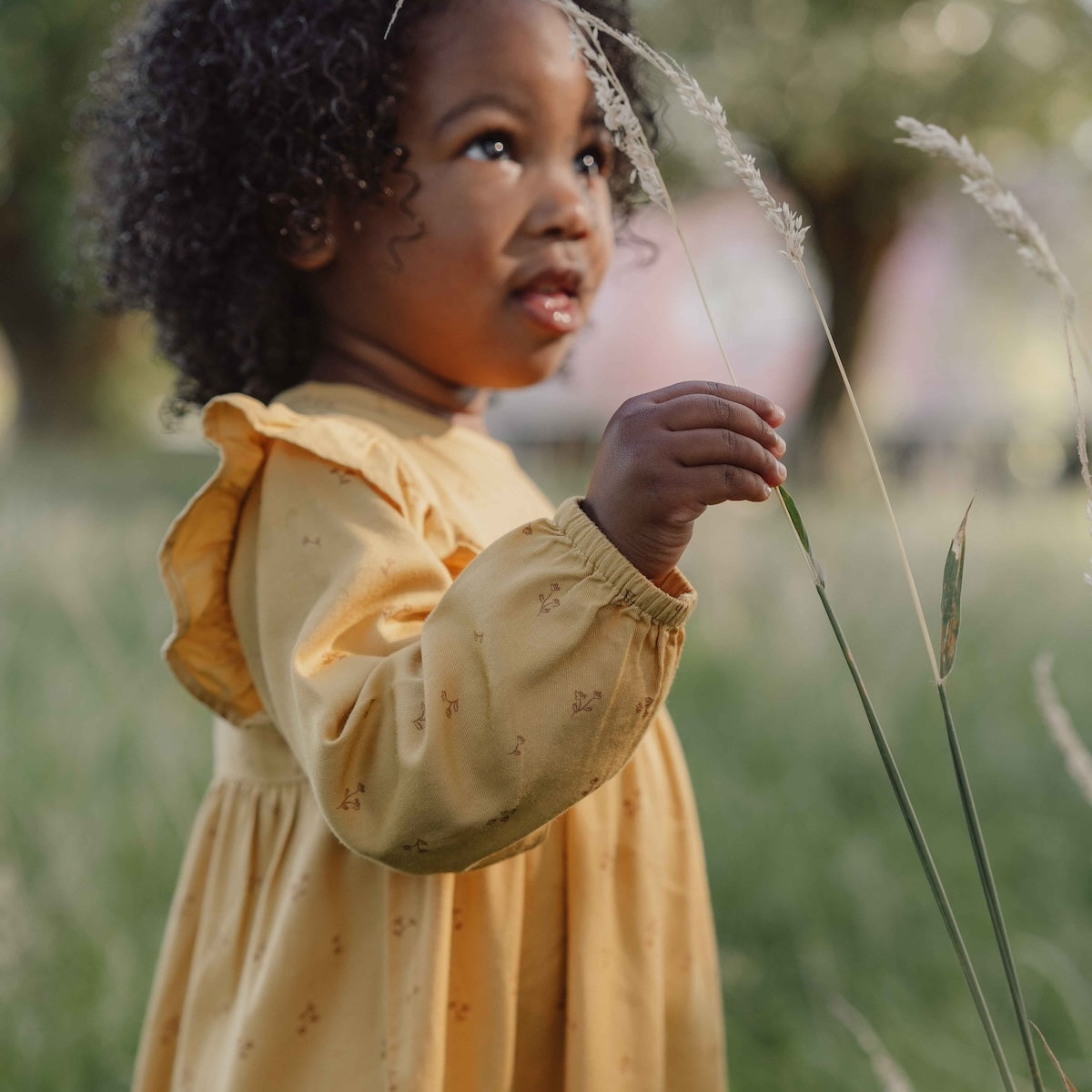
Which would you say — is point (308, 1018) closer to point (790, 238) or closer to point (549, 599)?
point (549, 599)

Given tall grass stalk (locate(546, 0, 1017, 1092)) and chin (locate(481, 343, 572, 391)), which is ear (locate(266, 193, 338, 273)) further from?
tall grass stalk (locate(546, 0, 1017, 1092))

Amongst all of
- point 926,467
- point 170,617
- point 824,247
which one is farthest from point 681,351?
point 170,617

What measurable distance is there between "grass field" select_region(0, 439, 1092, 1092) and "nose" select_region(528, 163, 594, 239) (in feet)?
3.43

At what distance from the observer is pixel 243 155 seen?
1.32 m

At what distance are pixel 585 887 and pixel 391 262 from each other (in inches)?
25.8

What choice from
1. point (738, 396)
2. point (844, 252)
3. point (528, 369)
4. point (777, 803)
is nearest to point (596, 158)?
point (528, 369)

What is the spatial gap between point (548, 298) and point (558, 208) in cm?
9

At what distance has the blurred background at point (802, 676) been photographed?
1927 mm

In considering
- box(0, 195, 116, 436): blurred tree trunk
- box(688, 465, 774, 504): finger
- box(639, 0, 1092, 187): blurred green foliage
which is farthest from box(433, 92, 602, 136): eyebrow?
box(0, 195, 116, 436): blurred tree trunk

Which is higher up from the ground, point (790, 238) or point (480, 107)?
point (480, 107)

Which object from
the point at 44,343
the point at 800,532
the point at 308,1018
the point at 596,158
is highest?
the point at 44,343

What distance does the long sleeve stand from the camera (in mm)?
824

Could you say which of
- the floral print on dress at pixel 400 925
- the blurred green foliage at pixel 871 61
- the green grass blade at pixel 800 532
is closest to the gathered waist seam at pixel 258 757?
the floral print on dress at pixel 400 925

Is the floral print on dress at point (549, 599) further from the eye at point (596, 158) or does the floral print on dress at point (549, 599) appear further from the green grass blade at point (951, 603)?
the eye at point (596, 158)
